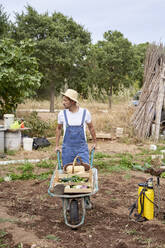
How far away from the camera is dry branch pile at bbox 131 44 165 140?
959 centimetres

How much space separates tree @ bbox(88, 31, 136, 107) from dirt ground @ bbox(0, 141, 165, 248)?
49.3ft

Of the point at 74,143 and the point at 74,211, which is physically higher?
the point at 74,143

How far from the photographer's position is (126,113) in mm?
10867

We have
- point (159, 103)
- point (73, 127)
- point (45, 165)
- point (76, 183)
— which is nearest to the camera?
point (76, 183)

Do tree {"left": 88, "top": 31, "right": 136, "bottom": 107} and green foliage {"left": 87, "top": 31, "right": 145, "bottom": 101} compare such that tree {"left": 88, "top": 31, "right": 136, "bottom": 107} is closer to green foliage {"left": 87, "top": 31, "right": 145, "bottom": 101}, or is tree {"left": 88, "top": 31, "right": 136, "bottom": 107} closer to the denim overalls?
green foliage {"left": 87, "top": 31, "right": 145, "bottom": 101}

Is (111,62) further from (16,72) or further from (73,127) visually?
(73,127)

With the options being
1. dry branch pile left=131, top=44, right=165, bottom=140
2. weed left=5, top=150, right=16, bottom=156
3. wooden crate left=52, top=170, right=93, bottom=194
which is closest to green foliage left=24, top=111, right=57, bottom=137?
weed left=5, top=150, right=16, bottom=156

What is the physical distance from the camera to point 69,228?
3.25 meters

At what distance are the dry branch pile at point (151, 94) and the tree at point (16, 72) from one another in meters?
3.63

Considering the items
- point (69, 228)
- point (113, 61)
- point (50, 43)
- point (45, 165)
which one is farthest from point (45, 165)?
point (113, 61)

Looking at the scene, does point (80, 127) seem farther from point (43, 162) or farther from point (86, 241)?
point (43, 162)

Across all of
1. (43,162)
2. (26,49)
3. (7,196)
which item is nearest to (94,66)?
(26,49)

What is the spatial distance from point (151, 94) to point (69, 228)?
285 inches

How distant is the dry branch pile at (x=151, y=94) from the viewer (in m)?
9.59
